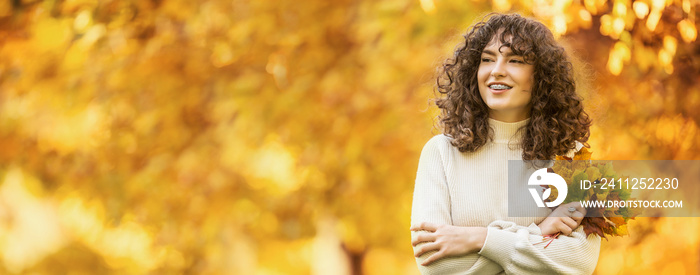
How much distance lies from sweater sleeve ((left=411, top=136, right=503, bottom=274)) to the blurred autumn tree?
1.87 metres

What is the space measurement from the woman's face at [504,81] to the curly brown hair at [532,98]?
0.08ft

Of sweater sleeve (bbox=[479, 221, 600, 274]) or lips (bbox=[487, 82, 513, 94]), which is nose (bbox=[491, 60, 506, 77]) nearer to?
lips (bbox=[487, 82, 513, 94])

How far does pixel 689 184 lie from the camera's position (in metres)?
4.30

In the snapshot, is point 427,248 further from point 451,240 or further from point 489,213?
point 489,213

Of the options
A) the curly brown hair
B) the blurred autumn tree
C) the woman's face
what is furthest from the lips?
the blurred autumn tree

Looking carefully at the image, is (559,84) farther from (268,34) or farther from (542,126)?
(268,34)

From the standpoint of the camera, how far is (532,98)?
2207mm

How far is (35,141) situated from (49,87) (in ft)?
4.22

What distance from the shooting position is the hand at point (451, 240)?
1997 millimetres

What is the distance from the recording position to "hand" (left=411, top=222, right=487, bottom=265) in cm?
200

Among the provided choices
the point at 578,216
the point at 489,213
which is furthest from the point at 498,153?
the point at 578,216

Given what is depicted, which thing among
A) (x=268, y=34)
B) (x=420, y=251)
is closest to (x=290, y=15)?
(x=268, y=34)

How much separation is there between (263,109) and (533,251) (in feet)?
11.2

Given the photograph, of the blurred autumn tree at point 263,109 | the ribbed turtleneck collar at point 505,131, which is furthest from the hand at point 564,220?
the blurred autumn tree at point 263,109
